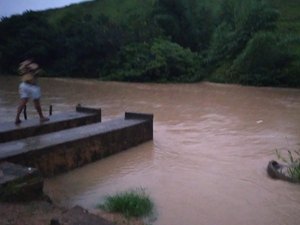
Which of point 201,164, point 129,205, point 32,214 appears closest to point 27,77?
point 201,164

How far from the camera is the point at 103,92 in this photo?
67.4ft

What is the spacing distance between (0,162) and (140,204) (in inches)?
91.6

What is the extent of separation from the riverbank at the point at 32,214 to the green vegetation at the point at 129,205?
6.7 inches

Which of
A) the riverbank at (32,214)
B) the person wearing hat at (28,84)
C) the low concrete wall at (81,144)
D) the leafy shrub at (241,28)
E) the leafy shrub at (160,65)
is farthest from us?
the leafy shrub at (160,65)

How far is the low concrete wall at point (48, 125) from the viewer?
901 centimetres

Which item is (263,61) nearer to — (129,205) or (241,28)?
(241,28)

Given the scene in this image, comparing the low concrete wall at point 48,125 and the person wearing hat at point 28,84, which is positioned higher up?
the person wearing hat at point 28,84

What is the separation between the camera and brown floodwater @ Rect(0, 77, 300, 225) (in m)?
6.54

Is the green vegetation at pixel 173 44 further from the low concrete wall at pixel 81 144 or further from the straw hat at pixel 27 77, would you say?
the straw hat at pixel 27 77

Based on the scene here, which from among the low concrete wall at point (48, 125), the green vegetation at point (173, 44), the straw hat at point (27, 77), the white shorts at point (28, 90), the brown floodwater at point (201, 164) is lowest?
the brown floodwater at point (201, 164)

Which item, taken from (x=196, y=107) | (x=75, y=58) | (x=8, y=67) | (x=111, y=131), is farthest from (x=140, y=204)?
(x=8, y=67)

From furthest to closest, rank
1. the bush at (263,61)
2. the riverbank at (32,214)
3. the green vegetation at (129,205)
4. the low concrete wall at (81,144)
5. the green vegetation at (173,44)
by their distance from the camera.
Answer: the green vegetation at (173,44)
the bush at (263,61)
the low concrete wall at (81,144)
the green vegetation at (129,205)
the riverbank at (32,214)

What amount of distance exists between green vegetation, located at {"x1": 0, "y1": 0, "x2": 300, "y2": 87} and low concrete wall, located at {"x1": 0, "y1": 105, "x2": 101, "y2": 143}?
12.7m

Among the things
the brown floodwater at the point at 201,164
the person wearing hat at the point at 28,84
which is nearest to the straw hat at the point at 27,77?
the person wearing hat at the point at 28,84
